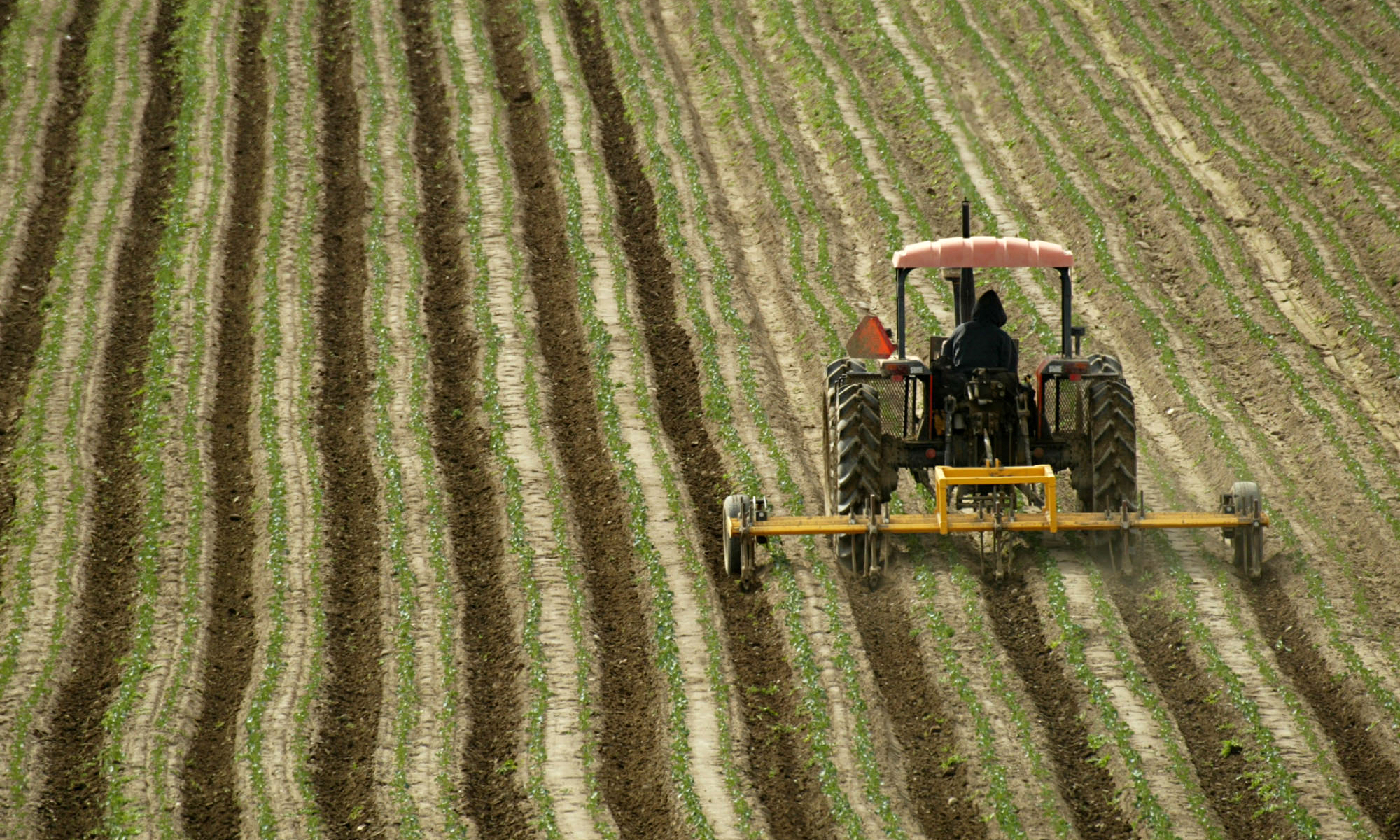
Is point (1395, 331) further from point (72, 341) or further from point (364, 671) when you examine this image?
point (72, 341)

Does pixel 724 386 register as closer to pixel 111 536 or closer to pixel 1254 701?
pixel 111 536

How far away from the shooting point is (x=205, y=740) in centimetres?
1068

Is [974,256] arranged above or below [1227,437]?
above

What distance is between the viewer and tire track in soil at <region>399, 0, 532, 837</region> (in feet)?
33.4

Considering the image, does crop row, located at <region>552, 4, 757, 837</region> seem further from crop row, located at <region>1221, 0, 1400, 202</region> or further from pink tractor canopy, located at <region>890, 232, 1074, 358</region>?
crop row, located at <region>1221, 0, 1400, 202</region>

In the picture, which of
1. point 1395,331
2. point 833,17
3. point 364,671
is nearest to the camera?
point 364,671

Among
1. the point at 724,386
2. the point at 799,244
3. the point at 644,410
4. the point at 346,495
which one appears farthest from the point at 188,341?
the point at 799,244

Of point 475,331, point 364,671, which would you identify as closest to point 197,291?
point 475,331

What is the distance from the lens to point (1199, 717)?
34.1 ft

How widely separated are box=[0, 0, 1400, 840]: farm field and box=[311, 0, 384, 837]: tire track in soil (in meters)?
0.05

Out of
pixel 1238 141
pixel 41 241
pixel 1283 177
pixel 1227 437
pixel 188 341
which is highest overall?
pixel 1238 141

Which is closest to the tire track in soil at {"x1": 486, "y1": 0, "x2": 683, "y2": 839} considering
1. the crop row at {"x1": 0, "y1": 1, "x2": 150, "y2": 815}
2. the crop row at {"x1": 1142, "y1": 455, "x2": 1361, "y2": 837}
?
the crop row at {"x1": 1142, "y1": 455, "x2": 1361, "y2": 837}

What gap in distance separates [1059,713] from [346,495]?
672 centimetres

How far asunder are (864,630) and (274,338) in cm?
836
